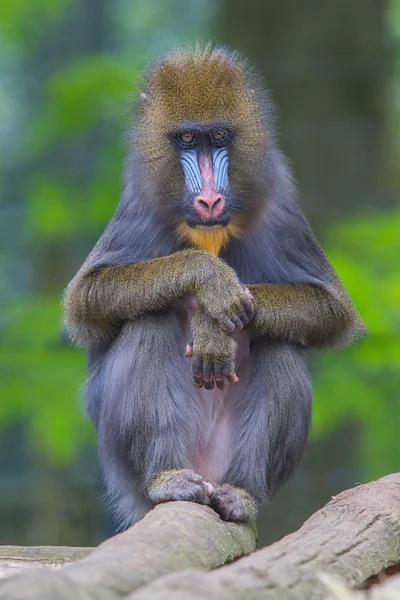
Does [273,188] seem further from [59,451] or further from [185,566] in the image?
[59,451]

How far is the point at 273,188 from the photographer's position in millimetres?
5332

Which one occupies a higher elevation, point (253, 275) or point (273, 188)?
point (273, 188)

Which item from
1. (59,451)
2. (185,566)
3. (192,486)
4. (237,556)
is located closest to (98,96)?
(59,451)

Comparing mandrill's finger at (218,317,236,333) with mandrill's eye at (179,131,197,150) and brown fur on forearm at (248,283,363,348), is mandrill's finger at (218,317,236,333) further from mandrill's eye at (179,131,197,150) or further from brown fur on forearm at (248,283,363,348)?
mandrill's eye at (179,131,197,150)

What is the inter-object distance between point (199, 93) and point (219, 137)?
0.76ft

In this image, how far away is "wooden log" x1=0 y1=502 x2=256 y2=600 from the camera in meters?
2.49

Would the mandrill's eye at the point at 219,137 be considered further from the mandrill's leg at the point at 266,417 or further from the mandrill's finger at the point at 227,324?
the mandrill's leg at the point at 266,417

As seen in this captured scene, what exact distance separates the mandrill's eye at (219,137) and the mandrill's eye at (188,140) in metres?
0.09

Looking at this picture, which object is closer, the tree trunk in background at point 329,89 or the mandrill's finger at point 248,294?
the mandrill's finger at point 248,294

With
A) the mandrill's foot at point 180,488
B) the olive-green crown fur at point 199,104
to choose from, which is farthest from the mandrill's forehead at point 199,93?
the mandrill's foot at point 180,488

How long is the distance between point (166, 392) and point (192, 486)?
20.5 inches

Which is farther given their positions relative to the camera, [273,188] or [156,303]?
[273,188]

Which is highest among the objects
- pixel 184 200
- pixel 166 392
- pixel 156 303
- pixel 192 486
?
pixel 184 200

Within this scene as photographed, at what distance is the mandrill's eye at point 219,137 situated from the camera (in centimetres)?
500
